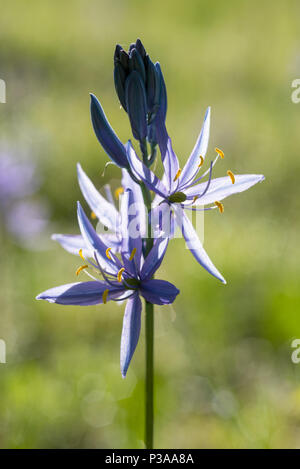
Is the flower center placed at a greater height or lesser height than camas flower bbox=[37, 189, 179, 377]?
greater

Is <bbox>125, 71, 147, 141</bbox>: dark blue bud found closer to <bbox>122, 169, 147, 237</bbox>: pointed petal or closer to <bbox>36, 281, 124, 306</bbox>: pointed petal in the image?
<bbox>122, 169, 147, 237</bbox>: pointed petal

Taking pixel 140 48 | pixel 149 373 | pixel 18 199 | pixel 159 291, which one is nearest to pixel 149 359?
pixel 149 373

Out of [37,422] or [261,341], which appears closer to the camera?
[37,422]

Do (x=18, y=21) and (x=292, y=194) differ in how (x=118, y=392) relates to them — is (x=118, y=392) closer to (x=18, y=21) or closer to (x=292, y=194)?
(x=292, y=194)

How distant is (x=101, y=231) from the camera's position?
1.36 m

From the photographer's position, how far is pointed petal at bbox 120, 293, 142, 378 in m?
1.08

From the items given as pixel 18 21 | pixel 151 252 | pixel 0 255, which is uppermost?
pixel 18 21

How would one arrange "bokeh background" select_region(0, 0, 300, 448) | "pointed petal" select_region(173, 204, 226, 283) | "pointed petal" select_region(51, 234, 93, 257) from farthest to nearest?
1. "bokeh background" select_region(0, 0, 300, 448)
2. "pointed petal" select_region(51, 234, 93, 257)
3. "pointed petal" select_region(173, 204, 226, 283)

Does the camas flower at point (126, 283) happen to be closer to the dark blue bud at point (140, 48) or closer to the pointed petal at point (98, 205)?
the pointed petal at point (98, 205)

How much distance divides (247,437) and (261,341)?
0.67 m

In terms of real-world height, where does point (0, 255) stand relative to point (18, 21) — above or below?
below

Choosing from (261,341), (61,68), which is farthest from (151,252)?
(61,68)

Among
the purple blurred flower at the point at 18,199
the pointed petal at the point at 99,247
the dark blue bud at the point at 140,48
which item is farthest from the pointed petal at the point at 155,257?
the purple blurred flower at the point at 18,199

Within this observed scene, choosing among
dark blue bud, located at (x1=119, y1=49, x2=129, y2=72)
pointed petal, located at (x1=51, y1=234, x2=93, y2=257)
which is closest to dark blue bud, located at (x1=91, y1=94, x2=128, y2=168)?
dark blue bud, located at (x1=119, y1=49, x2=129, y2=72)
